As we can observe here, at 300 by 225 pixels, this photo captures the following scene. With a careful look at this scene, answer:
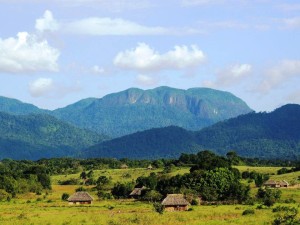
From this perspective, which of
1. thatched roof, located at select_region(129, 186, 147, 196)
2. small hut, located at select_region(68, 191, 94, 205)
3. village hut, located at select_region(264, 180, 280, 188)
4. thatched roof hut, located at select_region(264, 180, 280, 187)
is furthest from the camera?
thatched roof hut, located at select_region(264, 180, 280, 187)

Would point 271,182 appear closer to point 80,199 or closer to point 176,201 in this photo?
point 176,201

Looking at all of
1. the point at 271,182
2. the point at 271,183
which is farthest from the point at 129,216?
the point at 271,182

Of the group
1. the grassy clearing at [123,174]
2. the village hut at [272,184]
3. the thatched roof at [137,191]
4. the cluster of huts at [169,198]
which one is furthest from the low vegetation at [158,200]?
the village hut at [272,184]

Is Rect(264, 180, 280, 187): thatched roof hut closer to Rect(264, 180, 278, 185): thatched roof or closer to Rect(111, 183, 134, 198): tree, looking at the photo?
Rect(264, 180, 278, 185): thatched roof

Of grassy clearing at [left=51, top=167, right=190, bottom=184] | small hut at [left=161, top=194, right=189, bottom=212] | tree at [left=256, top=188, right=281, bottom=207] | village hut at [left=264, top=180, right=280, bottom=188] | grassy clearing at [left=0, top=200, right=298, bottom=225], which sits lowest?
grassy clearing at [left=0, top=200, right=298, bottom=225]

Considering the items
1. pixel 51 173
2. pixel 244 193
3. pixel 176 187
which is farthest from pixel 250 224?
pixel 51 173

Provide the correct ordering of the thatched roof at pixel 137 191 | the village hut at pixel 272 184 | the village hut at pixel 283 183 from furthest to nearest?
1. the village hut at pixel 283 183
2. the village hut at pixel 272 184
3. the thatched roof at pixel 137 191

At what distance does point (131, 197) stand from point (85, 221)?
3876 cm

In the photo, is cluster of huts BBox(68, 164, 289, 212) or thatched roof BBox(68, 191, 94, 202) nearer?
cluster of huts BBox(68, 164, 289, 212)

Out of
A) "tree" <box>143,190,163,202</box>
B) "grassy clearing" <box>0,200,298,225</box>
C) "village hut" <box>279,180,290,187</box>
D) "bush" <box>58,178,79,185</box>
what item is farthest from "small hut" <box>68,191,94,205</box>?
"bush" <box>58,178,79,185</box>

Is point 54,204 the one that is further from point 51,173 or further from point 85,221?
point 51,173

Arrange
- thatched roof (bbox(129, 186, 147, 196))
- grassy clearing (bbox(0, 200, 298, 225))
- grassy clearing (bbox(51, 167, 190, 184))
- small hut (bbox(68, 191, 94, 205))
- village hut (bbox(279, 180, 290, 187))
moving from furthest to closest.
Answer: grassy clearing (bbox(51, 167, 190, 184)), village hut (bbox(279, 180, 290, 187)), thatched roof (bbox(129, 186, 147, 196)), small hut (bbox(68, 191, 94, 205)), grassy clearing (bbox(0, 200, 298, 225))

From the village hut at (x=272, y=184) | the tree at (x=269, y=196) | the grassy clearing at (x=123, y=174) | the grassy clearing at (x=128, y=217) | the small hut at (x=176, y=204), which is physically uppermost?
the grassy clearing at (x=123, y=174)

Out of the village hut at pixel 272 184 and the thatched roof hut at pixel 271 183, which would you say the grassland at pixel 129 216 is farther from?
the thatched roof hut at pixel 271 183
